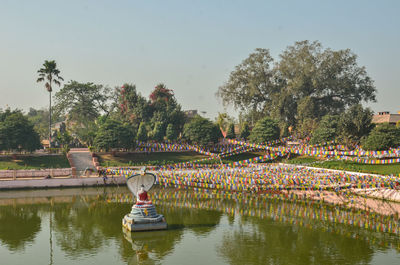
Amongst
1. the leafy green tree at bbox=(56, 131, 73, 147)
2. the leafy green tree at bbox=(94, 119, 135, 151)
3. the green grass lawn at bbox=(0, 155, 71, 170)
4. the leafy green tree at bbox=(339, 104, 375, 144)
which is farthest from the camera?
the leafy green tree at bbox=(56, 131, 73, 147)

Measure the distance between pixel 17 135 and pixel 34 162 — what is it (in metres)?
4.29

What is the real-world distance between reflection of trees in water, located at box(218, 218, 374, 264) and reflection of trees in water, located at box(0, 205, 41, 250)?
12.5 metres

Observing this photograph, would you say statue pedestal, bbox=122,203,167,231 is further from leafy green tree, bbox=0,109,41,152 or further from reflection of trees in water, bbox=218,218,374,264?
leafy green tree, bbox=0,109,41,152

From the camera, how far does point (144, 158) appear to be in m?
61.1

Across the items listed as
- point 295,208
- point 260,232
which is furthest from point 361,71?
point 260,232

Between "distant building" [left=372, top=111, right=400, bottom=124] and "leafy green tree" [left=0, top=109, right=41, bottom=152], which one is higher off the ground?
"distant building" [left=372, top=111, right=400, bottom=124]

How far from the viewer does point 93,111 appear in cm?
9794

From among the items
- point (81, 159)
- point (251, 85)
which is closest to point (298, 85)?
point (251, 85)

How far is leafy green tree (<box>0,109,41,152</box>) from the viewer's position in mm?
55250

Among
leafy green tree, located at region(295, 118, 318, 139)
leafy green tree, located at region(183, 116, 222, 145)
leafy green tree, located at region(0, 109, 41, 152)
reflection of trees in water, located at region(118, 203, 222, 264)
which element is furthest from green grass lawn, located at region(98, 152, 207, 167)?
reflection of trees in water, located at region(118, 203, 222, 264)

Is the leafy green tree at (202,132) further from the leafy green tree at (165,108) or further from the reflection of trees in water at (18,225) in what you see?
the reflection of trees in water at (18,225)

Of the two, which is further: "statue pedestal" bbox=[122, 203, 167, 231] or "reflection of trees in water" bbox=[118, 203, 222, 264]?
"statue pedestal" bbox=[122, 203, 167, 231]

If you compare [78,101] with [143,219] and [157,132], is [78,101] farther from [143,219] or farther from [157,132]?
[143,219]

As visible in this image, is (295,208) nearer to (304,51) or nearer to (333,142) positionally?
(333,142)
